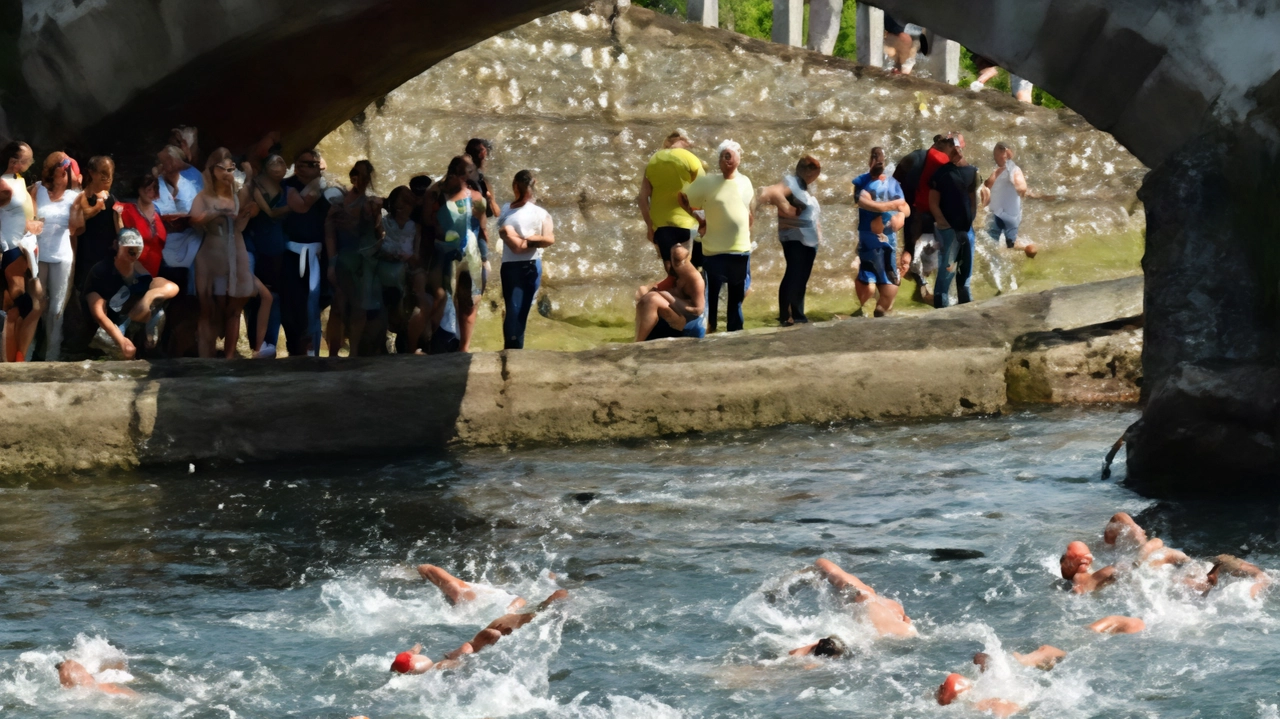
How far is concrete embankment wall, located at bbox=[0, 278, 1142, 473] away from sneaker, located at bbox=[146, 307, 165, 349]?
73 centimetres

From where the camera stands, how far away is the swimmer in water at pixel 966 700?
649 cm

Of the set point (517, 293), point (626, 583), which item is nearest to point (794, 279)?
point (517, 293)

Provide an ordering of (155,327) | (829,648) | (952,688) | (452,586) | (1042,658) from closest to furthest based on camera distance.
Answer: (952,688)
(1042,658)
(829,648)
(452,586)
(155,327)

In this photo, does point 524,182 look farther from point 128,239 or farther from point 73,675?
point 73,675

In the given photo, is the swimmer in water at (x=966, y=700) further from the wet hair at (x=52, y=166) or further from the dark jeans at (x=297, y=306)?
the wet hair at (x=52, y=166)

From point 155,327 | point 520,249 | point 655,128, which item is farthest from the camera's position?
point 655,128

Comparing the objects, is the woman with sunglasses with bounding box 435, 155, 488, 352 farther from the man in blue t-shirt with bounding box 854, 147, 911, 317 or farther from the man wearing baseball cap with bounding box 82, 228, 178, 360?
the man in blue t-shirt with bounding box 854, 147, 911, 317

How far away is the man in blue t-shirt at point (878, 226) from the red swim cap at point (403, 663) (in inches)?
324

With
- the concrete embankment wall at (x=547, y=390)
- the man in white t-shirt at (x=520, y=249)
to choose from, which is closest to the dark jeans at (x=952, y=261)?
the concrete embankment wall at (x=547, y=390)

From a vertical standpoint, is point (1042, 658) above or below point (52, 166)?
below

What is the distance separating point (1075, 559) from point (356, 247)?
19.9 ft

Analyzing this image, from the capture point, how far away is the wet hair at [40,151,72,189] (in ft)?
38.4

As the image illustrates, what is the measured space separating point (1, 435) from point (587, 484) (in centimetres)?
366

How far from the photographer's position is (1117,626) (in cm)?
755
